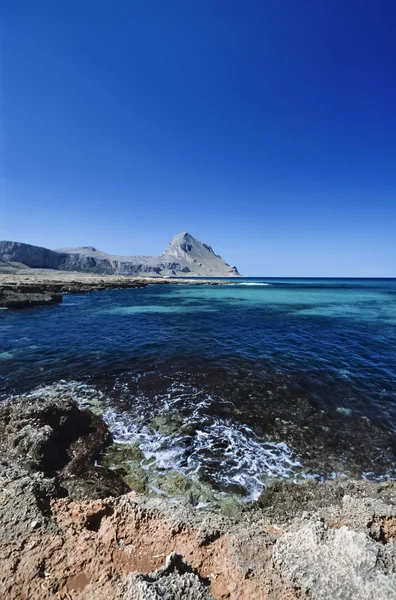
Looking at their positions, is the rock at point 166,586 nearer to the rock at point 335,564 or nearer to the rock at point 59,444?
the rock at point 335,564

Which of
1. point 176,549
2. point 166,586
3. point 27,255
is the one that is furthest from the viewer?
point 27,255

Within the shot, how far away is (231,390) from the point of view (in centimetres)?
1375

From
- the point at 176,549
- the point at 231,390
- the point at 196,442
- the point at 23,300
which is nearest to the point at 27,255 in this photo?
the point at 23,300

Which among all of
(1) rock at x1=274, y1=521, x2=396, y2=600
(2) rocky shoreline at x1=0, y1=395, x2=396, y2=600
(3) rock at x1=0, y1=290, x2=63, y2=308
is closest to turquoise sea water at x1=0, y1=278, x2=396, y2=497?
(2) rocky shoreline at x1=0, y1=395, x2=396, y2=600

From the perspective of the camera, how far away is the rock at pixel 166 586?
3424mm

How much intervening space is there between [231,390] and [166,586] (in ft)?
34.3

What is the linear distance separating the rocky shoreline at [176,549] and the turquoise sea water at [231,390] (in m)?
2.68

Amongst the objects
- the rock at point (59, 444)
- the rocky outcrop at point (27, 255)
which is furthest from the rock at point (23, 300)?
the rocky outcrop at point (27, 255)

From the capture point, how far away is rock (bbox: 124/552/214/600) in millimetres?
3424

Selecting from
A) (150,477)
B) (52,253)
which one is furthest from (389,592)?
(52,253)

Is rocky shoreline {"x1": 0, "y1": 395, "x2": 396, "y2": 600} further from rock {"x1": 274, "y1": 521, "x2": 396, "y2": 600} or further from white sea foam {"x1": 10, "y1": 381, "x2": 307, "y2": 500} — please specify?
white sea foam {"x1": 10, "y1": 381, "x2": 307, "y2": 500}

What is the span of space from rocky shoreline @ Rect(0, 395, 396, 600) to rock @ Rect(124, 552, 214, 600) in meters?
0.01

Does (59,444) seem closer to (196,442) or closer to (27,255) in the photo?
(196,442)

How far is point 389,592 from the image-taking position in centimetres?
357
